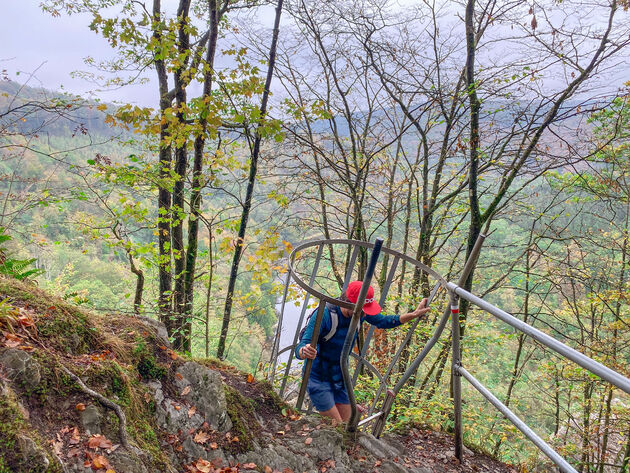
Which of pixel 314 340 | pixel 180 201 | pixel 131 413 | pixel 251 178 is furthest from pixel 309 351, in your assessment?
pixel 180 201

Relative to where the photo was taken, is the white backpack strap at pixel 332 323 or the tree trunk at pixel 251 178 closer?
the white backpack strap at pixel 332 323

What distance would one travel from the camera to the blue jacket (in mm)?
2871

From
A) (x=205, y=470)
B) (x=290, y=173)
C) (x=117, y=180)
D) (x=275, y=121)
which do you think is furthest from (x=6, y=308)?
(x=290, y=173)

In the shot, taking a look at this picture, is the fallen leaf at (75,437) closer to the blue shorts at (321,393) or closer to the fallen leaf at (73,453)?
the fallen leaf at (73,453)

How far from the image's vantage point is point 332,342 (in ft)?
9.66

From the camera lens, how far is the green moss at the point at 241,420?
207 centimetres

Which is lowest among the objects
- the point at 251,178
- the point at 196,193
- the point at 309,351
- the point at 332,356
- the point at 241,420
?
the point at 241,420

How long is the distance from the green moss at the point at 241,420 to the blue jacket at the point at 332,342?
0.54 meters

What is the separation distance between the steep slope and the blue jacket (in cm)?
46

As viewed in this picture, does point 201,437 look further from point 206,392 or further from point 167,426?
point 206,392

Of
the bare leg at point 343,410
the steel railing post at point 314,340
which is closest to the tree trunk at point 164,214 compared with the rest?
the bare leg at point 343,410

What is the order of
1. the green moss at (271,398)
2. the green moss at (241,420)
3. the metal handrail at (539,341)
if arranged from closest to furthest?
the metal handrail at (539,341)
the green moss at (241,420)
the green moss at (271,398)

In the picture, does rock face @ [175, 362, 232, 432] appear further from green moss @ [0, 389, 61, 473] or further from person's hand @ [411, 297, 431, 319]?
person's hand @ [411, 297, 431, 319]

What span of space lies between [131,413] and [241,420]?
0.74 metres
